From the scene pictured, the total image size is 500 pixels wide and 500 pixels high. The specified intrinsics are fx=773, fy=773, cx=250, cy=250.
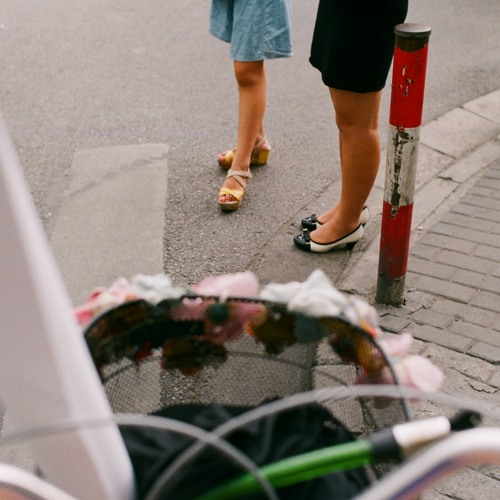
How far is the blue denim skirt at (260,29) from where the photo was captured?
11.1 ft

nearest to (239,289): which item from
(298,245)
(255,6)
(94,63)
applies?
(298,245)

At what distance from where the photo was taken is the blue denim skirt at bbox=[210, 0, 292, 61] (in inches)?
134

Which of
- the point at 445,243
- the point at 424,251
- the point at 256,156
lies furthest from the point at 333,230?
the point at 256,156

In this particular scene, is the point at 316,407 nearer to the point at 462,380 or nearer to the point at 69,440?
the point at 69,440

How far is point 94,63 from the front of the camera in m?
5.61

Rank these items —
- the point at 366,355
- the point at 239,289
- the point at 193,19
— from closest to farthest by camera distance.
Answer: the point at 366,355 < the point at 239,289 < the point at 193,19

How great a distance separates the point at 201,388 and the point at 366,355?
41 centimetres

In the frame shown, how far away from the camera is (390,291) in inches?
114

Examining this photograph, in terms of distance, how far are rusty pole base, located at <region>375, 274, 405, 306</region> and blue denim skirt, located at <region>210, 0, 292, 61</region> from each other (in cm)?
120

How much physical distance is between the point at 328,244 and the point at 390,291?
455 millimetres

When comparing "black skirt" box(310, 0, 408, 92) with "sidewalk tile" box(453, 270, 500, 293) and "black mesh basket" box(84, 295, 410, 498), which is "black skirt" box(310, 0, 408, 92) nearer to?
"sidewalk tile" box(453, 270, 500, 293)

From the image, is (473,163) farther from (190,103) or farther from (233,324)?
(233,324)

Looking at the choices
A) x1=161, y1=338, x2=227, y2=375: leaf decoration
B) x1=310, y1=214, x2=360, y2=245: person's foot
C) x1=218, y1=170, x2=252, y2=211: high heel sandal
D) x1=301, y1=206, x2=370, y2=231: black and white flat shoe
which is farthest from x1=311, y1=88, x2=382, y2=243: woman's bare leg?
x1=161, y1=338, x2=227, y2=375: leaf decoration

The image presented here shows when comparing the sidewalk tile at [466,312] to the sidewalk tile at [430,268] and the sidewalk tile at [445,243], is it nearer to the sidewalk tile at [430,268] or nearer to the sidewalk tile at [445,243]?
the sidewalk tile at [430,268]
